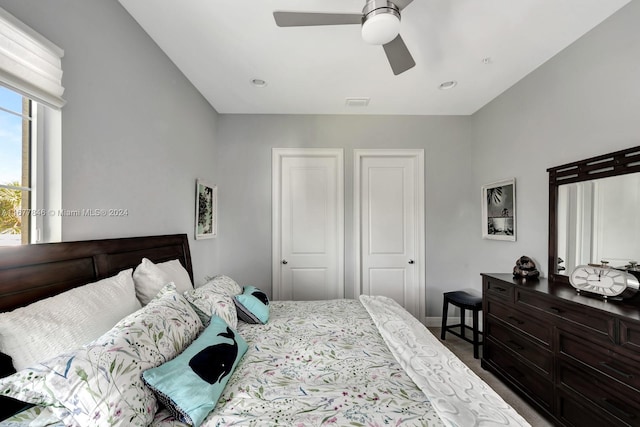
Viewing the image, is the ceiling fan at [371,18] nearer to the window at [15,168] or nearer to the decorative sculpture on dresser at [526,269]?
the window at [15,168]

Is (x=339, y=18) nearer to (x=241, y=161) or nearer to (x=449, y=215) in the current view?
(x=241, y=161)

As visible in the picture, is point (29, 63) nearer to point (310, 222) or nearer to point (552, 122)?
point (310, 222)

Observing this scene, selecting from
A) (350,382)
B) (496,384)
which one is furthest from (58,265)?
(496,384)

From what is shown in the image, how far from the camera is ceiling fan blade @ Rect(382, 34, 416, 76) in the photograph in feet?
5.15

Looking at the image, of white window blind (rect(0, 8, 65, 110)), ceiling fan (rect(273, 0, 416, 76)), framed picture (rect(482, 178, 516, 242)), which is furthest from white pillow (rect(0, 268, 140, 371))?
framed picture (rect(482, 178, 516, 242))

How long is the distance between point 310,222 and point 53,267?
2.39 metres

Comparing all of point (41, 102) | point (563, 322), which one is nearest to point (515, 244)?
point (563, 322)

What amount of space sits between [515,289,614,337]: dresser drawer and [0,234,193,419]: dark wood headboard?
260cm

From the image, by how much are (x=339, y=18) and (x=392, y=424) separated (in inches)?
72.3

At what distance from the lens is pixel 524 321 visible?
1.98 m

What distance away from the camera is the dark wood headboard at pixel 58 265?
98 centimetres

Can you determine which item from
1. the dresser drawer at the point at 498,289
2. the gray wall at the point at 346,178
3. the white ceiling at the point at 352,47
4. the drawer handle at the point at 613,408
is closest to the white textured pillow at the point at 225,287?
the gray wall at the point at 346,178

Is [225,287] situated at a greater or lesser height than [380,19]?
lesser

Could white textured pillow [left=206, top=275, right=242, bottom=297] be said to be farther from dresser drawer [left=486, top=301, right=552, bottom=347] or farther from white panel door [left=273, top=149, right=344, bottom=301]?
dresser drawer [left=486, top=301, right=552, bottom=347]
